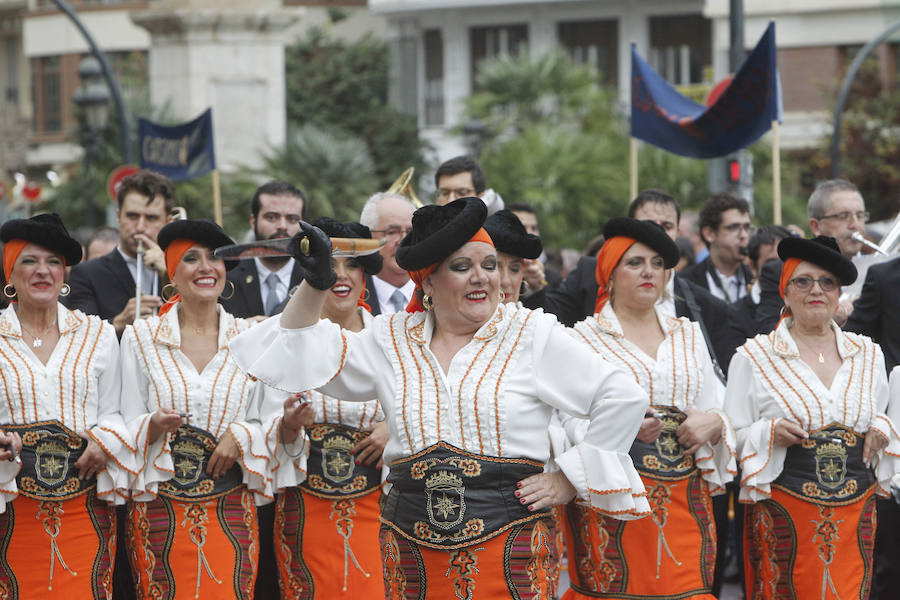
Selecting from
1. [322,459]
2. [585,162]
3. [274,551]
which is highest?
[585,162]

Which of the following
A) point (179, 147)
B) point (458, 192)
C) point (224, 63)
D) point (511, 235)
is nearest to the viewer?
point (511, 235)

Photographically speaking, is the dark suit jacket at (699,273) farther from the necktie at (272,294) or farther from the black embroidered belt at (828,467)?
the necktie at (272,294)

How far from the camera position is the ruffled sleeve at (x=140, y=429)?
6754 millimetres

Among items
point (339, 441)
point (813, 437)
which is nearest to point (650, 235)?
point (813, 437)

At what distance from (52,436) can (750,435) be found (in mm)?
3196

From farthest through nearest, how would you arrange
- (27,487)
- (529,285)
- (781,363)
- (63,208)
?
(63,208) < (529,285) < (781,363) < (27,487)

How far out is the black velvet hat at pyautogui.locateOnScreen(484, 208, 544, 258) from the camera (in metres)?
6.35

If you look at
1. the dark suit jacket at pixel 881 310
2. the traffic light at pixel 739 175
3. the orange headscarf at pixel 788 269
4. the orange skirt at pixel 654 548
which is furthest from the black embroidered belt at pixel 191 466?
the traffic light at pixel 739 175

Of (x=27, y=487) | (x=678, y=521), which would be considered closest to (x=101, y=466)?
(x=27, y=487)

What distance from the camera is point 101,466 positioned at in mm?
6809

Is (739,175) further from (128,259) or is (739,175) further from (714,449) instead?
(714,449)

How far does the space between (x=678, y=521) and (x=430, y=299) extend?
6.49 feet

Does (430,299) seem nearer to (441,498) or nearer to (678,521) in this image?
(441,498)

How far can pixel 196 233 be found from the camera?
23.0 feet
